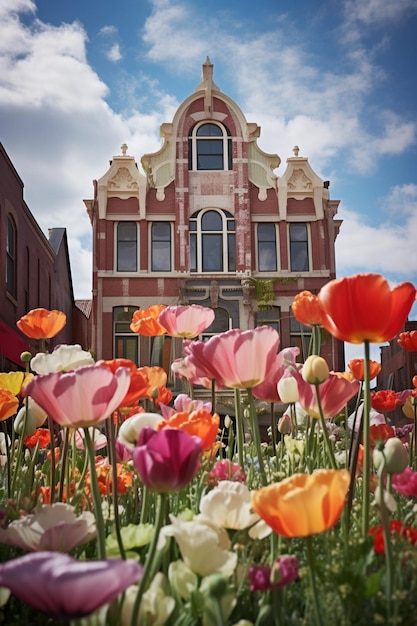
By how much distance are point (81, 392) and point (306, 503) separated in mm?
330

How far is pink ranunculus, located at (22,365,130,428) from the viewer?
0.85 metres

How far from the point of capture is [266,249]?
1694 centimetres

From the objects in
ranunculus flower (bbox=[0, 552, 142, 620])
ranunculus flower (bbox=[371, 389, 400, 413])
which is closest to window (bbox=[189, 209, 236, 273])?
ranunculus flower (bbox=[371, 389, 400, 413])

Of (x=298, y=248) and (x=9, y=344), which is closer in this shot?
(x=9, y=344)

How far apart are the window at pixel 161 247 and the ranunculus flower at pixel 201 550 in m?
16.0

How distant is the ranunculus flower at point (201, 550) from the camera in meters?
0.79

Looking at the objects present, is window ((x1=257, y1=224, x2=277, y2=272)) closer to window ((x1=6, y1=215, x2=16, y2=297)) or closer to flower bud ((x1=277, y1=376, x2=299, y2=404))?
window ((x1=6, y1=215, x2=16, y2=297))

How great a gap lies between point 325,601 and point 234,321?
15511mm

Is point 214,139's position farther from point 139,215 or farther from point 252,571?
point 252,571

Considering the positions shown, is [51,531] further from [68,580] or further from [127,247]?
[127,247]

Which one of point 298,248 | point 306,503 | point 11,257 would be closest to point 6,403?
point 306,503

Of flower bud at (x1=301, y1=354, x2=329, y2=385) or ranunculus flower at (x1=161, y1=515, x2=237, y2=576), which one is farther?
flower bud at (x1=301, y1=354, x2=329, y2=385)

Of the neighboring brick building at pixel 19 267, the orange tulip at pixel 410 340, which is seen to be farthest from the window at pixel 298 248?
the orange tulip at pixel 410 340

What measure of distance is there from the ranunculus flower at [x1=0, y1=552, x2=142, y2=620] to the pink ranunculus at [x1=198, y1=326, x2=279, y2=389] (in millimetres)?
536
